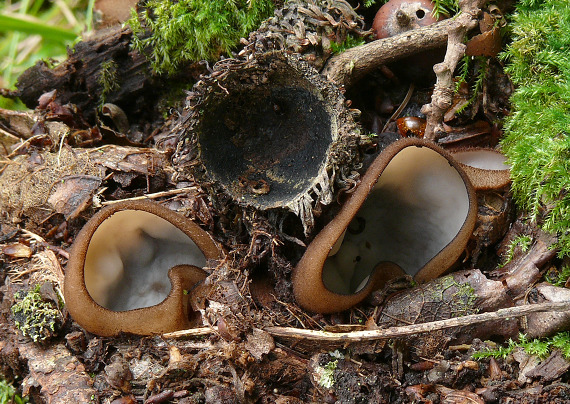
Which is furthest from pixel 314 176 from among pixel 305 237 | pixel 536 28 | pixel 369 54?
pixel 536 28

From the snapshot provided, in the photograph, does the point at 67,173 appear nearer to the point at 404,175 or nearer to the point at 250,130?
the point at 250,130

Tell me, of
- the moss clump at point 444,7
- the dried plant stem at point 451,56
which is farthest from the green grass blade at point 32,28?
the dried plant stem at point 451,56

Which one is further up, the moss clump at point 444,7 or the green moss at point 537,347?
the moss clump at point 444,7

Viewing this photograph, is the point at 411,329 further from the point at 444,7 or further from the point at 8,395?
the point at 8,395

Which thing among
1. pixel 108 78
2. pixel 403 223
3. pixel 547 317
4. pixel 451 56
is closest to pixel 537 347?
pixel 547 317

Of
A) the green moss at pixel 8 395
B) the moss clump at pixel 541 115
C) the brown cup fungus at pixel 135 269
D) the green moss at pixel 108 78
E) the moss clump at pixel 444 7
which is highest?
the moss clump at pixel 444 7

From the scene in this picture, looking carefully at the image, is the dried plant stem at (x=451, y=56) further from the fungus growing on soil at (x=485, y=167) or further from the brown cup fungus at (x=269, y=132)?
the brown cup fungus at (x=269, y=132)

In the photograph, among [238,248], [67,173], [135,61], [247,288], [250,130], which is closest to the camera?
[247,288]

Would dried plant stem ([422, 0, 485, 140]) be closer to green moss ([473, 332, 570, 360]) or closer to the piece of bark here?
the piece of bark
